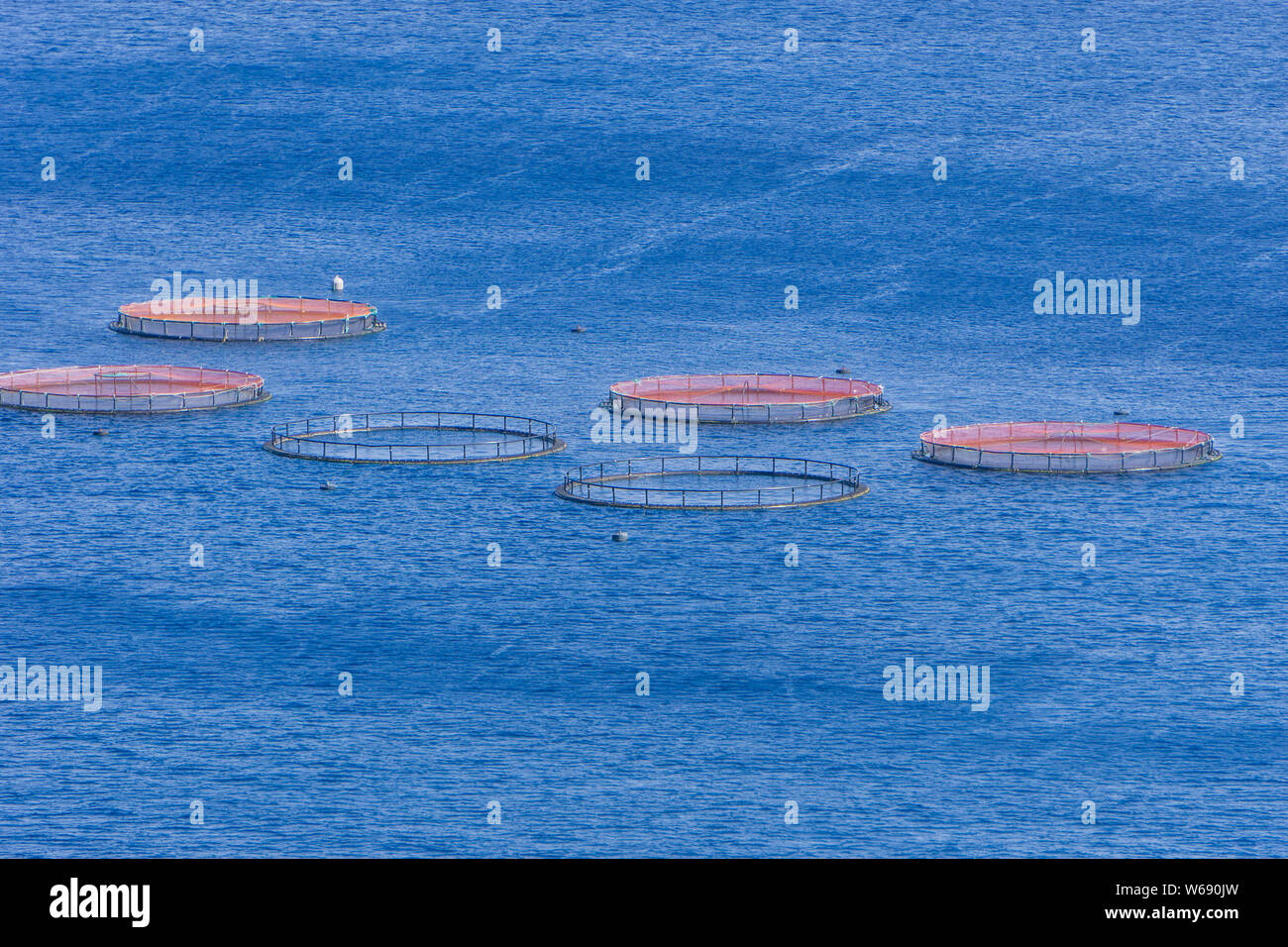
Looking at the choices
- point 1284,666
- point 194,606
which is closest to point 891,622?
point 1284,666

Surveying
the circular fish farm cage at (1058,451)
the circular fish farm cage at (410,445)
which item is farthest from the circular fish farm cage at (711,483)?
the circular fish farm cage at (410,445)

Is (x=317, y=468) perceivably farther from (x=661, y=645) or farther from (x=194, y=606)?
(x=661, y=645)

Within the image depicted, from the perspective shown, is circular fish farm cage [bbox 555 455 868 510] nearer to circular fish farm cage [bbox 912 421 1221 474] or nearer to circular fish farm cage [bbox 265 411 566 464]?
circular fish farm cage [bbox 912 421 1221 474]

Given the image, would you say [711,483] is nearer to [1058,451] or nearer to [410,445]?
[410,445]

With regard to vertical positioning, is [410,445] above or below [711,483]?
above

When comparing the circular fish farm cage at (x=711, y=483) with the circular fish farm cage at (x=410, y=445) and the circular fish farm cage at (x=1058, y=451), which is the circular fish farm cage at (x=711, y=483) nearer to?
the circular fish farm cage at (x=1058, y=451)

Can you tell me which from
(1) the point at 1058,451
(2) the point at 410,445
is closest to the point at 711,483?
(2) the point at 410,445

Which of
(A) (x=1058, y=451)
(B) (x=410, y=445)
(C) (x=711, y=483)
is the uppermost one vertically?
(B) (x=410, y=445)
